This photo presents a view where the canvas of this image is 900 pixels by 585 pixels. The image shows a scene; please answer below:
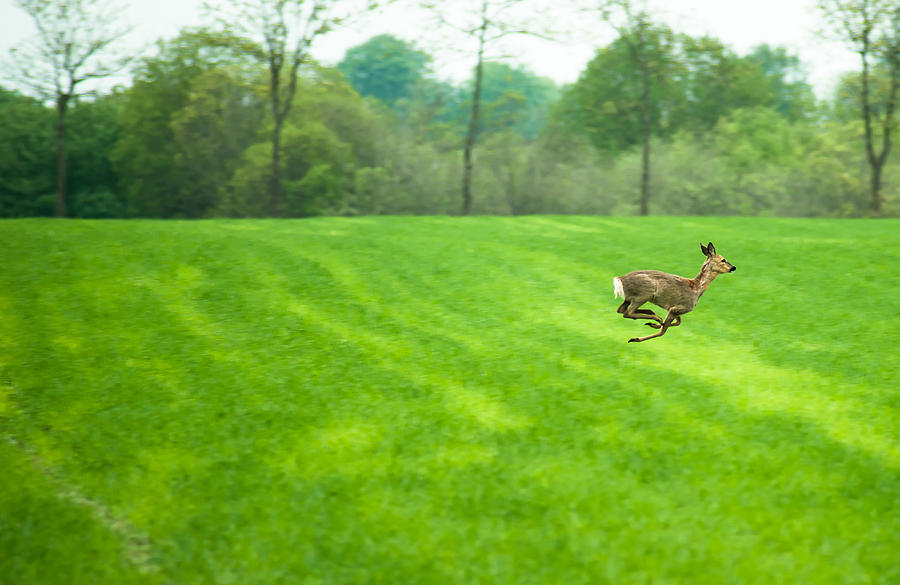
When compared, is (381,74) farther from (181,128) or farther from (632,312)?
(632,312)

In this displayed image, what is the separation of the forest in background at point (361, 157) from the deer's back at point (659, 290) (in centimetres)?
3747

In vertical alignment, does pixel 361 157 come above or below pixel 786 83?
below

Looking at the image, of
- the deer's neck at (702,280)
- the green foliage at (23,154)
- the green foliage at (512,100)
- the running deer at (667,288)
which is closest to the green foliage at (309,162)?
the green foliage at (512,100)

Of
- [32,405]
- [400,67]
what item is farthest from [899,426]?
[400,67]

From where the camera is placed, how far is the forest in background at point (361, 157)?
4556cm

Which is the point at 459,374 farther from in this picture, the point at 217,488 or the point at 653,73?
the point at 653,73

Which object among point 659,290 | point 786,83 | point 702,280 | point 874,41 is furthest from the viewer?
point 786,83

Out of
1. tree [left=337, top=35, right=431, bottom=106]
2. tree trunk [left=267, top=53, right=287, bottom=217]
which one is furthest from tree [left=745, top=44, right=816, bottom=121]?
tree trunk [left=267, top=53, right=287, bottom=217]

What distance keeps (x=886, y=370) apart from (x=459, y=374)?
6.24 m

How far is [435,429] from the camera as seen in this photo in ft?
27.8

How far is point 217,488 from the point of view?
24.1ft

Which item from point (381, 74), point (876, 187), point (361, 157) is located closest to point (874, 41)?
point (876, 187)

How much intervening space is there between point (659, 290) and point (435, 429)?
3316mm

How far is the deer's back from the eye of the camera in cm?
677
